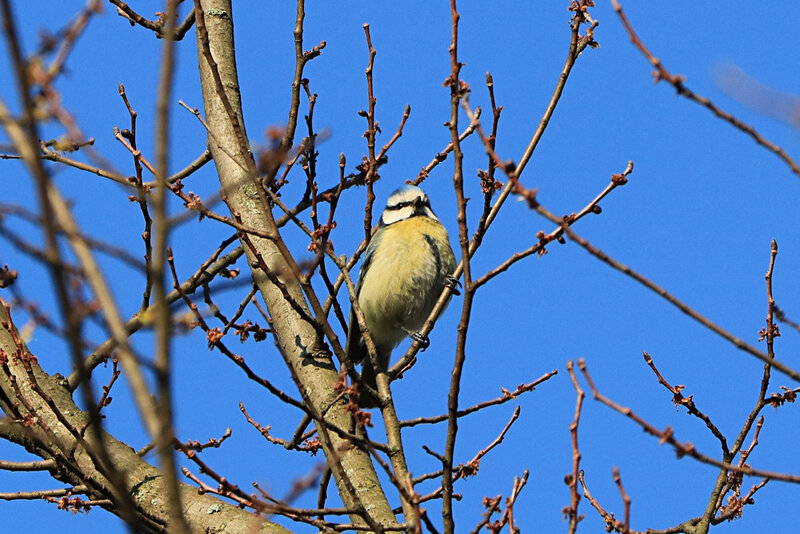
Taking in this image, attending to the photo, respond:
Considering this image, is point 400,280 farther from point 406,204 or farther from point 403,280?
point 406,204

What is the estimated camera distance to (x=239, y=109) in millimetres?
4895

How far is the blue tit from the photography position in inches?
227

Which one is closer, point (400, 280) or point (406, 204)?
point (400, 280)

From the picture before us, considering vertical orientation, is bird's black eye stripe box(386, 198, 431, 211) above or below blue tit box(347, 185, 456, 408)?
above

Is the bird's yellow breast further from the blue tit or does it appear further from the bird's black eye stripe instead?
the bird's black eye stripe

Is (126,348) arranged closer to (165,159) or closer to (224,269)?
(165,159)

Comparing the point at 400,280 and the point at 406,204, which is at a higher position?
the point at 406,204

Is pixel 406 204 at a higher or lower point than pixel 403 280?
higher

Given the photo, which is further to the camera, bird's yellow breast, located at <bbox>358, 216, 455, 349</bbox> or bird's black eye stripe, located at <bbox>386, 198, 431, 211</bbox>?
bird's black eye stripe, located at <bbox>386, 198, 431, 211</bbox>

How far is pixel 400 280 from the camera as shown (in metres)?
5.78

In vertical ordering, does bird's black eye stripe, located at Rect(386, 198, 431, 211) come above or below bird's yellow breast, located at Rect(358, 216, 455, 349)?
above

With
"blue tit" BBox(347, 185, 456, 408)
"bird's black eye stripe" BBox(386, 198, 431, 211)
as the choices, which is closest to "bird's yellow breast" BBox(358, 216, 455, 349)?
"blue tit" BBox(347, 185, 456, 408)

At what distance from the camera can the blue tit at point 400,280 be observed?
577cm

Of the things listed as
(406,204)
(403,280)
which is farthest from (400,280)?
(406,204)
